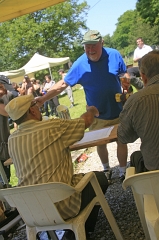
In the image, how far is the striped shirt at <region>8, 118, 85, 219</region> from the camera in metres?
2.33

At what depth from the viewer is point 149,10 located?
40344mm

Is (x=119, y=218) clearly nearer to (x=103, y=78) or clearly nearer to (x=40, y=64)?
(x=103, y=78)

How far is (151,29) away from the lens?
1668 inches

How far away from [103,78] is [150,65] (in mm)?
1546

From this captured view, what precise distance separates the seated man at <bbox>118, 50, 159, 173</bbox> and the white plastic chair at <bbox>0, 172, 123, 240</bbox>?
0.53 meters

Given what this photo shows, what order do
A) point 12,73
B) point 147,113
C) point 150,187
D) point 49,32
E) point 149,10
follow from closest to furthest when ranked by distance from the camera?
point 150,187 < point 147,113 < point 12,73 < point 49,32 < point 149,10

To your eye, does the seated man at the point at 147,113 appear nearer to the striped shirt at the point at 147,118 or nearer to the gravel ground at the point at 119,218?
the striped shirt at the point at 147,118

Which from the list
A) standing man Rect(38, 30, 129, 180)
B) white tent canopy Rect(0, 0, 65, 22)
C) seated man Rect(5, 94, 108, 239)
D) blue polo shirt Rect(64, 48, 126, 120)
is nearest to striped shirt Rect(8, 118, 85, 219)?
seated man Rect(5, 94, 108, 239)

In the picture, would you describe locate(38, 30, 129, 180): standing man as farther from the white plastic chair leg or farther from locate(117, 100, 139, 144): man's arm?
the white plastic chair leg

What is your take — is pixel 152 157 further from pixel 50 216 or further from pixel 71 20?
pixel 71 20

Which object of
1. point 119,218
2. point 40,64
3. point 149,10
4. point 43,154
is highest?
point 149,10

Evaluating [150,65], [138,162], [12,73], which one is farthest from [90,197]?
[12,73]

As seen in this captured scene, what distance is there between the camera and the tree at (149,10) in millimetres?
39688

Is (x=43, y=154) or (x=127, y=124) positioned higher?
(x=127, y=124)
